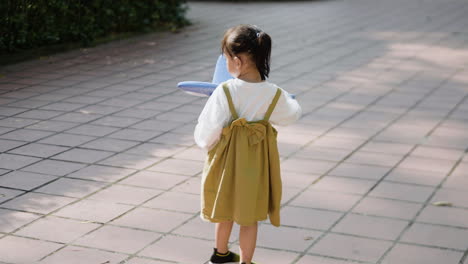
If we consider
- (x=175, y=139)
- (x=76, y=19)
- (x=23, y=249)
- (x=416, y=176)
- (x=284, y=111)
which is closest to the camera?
(x=284, y=111)

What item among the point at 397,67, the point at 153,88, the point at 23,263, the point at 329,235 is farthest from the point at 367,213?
the point at 397,67

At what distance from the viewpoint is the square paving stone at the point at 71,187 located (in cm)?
521

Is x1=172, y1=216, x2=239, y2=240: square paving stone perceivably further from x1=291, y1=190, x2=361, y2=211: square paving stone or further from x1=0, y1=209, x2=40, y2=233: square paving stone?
x1=0, y1=209, x2=40, y2=233: square paving stone

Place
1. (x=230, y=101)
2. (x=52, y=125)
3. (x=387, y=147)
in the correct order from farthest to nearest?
(x=52, y=125), (x=387, y=147), (x=230, y=101)

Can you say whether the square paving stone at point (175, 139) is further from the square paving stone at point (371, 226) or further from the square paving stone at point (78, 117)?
the square paving stone at point (371, 226)

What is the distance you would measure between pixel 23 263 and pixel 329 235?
5.70 feet

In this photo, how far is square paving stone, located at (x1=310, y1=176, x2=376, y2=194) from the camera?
5305mm

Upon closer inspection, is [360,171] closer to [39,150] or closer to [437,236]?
[437,236]

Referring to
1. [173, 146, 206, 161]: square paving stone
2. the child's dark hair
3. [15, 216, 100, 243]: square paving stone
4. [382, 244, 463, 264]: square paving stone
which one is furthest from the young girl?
[173, 146, 206, 161]: square paving stone

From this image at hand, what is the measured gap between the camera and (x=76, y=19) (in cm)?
1129

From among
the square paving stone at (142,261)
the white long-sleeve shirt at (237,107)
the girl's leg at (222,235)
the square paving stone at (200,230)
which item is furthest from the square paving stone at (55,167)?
the white long-sleeve shirt at (237,107)

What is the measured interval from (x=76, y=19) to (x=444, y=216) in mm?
7768

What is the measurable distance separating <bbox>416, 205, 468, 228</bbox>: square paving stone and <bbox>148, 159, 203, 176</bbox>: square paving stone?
174cm

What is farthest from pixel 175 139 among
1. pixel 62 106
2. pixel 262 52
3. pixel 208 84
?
pixel 262 52
